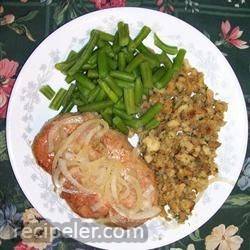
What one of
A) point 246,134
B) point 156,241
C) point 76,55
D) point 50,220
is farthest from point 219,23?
point 50,220

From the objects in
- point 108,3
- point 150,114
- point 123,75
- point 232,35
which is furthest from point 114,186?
point 232,35

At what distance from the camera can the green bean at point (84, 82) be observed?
3.20 metres

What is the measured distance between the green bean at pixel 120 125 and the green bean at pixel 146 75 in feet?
0.97

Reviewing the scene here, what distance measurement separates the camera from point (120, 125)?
3.20m

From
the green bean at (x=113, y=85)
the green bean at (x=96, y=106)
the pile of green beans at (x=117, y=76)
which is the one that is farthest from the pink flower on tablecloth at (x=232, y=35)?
the green bean at (x=96, y=106)

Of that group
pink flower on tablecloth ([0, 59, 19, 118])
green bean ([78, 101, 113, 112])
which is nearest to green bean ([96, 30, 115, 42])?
green bean ([78, 101, 113, 112])

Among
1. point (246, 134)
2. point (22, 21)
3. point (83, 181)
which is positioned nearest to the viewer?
point (83, 181)

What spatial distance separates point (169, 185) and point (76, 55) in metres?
1.10

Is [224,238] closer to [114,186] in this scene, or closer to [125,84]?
[114,186]

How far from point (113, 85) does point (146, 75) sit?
9.2 inches

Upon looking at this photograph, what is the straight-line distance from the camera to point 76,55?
10.7 feet

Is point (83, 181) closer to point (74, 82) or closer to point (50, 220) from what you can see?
point (50, 220)

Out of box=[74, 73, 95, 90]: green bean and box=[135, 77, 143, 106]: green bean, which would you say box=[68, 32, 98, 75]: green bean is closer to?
box=[74, 73, 95, 90]: green bean

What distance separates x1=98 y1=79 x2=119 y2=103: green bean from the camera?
3158 millimetres
